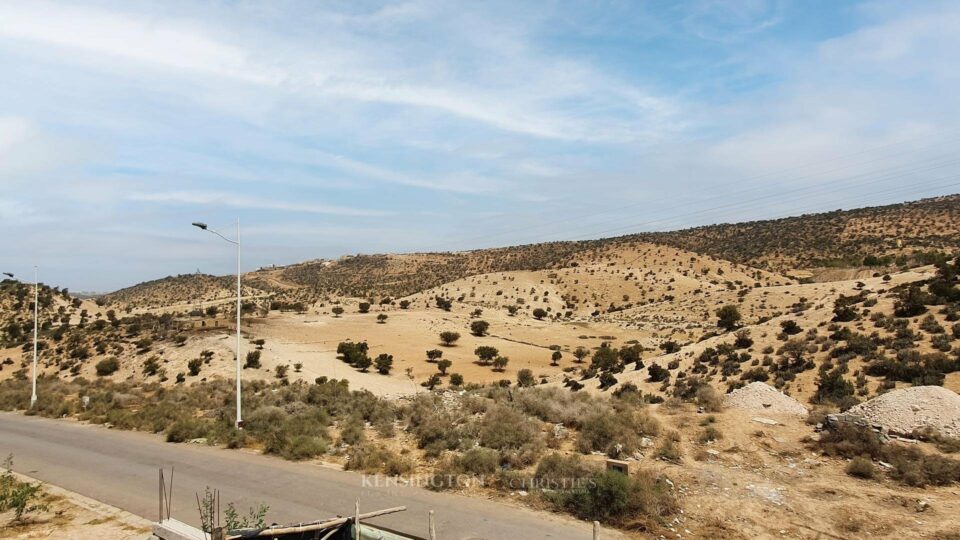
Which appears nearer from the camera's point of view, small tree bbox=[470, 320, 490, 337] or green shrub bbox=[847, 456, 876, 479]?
green shrub bbox=[847, 456, 876, 479]

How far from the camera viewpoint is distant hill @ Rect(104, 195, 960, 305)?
8112 cm

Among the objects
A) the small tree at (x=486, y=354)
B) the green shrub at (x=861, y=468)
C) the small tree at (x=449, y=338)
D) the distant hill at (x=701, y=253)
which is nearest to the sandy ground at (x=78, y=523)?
the green shrub at (x=861, y=468)

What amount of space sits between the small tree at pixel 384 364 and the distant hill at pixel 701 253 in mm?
45019

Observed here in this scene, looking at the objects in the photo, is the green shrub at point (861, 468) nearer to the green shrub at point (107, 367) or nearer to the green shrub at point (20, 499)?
the green shrub at point (20, 499)

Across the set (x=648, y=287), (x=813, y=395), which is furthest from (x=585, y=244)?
(x=813, y=395)

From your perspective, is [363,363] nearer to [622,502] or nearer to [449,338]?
[449,338]

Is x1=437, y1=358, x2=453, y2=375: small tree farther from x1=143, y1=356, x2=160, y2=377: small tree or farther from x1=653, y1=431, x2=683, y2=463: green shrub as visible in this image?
x1=653, y1=431, x2=683, y2=463: green shrub

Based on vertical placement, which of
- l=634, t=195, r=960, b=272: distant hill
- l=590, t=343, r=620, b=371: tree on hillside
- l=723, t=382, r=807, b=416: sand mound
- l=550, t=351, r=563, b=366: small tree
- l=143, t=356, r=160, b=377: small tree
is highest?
l=634, t=195, r=960, b=272: distant hill

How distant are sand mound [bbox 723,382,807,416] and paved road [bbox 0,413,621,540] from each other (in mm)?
11095

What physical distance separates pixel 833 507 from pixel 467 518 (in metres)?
7.45

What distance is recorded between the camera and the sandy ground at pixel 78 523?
10305mm

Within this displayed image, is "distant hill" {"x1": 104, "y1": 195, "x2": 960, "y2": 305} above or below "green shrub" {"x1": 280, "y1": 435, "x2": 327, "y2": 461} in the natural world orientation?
above

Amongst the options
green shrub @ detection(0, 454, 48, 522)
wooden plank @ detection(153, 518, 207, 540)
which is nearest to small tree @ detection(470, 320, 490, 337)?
green shrub @ detection(0, 454, 48, 522)

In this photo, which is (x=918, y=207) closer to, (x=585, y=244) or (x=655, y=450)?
(x=585, y=244)
